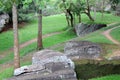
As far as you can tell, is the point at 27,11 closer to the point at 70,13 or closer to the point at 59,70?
the point at 70,13

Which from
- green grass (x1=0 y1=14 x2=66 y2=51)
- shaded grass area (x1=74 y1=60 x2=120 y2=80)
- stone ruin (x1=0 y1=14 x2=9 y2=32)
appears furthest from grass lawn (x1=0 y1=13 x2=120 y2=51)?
shaded grass area (x1=74 y1=60 x2=120 y2=80)

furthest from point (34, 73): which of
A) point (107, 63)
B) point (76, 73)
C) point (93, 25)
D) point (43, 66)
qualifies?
point (93, 25)

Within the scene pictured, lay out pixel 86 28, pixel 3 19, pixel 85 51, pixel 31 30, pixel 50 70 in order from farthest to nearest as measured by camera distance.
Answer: pixel 31 30
pixel 3 19
pixel 86 28
pixel 85 51
pixel 50 70

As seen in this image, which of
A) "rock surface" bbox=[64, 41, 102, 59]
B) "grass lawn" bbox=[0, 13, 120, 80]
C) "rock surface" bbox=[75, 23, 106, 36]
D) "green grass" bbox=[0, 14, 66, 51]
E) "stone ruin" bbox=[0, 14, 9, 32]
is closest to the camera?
"rock surface" bbox=[64, 41, 102, 59]

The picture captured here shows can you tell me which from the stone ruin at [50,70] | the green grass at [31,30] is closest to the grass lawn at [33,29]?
the green grass at [31,30]

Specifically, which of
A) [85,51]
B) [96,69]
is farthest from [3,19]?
[96,69]

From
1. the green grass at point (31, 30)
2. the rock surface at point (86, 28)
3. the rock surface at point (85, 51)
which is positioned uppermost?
the rock surface at point (85, 51)

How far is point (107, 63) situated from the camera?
1417cm

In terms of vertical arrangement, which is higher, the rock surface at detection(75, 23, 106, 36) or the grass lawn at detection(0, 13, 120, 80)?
the rock surface at detection(75, 23, 106, 36)

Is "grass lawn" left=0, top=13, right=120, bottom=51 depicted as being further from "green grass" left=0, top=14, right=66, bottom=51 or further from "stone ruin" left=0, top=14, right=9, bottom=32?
"stone ruin" left=0, top=14, right=9, bottom=32

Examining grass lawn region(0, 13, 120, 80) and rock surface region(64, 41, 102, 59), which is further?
grass lawn region(0, 13, 120, 80)

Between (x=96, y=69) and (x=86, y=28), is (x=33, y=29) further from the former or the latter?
(x=96, y=69)

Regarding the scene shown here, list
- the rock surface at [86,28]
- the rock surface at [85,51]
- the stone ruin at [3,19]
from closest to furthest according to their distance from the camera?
the rock surface at [85,51] → the rock surface at [86,28] → the stone ruin at [3,19]

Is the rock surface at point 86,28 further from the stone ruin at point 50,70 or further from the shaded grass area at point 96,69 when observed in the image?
the shaded grass area at point 96,69
